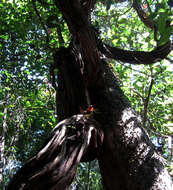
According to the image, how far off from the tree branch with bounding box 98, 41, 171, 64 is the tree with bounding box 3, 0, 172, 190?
38 centimetres

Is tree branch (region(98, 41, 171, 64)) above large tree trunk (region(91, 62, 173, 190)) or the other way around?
above

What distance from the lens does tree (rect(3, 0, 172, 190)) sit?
0.79 meters

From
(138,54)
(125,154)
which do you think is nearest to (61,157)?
(125,154)

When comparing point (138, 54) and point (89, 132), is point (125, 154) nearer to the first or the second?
point (89, 132)

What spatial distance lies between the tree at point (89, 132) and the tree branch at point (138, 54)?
38 cm

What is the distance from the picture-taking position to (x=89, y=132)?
987 mm

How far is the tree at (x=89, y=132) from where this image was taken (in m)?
0.79

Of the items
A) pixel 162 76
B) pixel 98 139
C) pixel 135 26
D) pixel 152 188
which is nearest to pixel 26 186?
pixel 98 139

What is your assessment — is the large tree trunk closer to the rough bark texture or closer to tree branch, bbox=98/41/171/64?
the rough bark texture

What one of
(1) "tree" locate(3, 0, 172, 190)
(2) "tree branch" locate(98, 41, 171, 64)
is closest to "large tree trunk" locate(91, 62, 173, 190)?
→ (1) "tree" locate(3, 0, 172, 190)

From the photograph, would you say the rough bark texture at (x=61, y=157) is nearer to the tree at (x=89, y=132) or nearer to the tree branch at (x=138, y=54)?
the tree at (x=89, y=132)

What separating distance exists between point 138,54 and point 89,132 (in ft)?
3.64

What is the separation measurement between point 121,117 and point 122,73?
3.03 metres

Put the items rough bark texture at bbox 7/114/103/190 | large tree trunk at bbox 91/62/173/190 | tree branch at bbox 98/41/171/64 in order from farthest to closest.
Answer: tree branch at bbox 98/41/171/64 < large tree trunk at bbox 91/62/173/190 < rough bark texture at bbox 7/114/103/190
